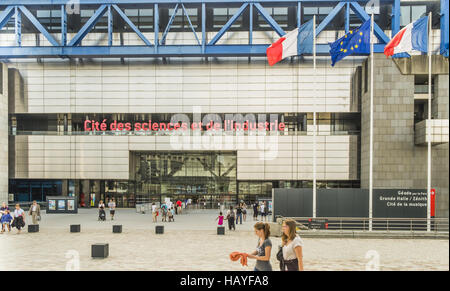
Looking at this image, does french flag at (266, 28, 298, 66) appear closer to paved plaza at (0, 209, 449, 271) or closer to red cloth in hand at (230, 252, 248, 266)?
paved plaza at (0, 209, 449, 271)

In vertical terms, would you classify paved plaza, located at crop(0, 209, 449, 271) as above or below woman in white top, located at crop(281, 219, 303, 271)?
below

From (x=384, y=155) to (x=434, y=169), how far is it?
4.93 meters

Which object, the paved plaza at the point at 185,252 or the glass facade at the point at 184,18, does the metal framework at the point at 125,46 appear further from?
the paved plaza at the point at 185,252

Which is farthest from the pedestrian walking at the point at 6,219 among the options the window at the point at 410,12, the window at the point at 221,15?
the window at the point at 410,12

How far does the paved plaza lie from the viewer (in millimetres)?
12289

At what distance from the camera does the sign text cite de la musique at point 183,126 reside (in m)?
40.8

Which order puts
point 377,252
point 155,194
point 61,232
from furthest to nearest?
point 155,194
point 61,232
point 377,252

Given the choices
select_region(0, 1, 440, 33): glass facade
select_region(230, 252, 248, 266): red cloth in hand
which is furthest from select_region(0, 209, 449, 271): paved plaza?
select_region(0, 1, 440, 33): glass facade

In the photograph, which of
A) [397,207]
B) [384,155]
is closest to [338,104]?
[384,155]

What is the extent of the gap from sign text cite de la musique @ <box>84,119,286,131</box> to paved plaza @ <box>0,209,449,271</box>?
70.1ft

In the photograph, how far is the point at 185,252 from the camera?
14.8 meters

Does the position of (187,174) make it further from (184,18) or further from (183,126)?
(184,18)

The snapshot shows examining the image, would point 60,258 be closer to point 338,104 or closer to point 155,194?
point 155,194

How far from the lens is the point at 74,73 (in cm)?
4112
